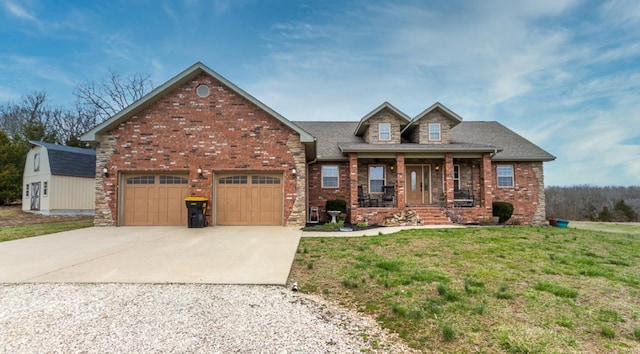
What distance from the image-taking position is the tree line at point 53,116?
2114 cm

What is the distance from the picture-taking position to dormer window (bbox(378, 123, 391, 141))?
1543 cm

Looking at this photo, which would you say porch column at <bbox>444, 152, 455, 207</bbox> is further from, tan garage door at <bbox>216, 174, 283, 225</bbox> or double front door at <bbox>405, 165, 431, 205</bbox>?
tan garage door at <bbox>216, 174, 283, 225</bbox>

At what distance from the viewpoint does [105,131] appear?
39.4ft

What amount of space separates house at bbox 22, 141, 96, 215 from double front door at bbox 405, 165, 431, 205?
1993cm

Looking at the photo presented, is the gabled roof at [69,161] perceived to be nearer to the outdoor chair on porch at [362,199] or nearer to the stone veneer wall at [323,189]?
the stone veneer wall at [323,189]

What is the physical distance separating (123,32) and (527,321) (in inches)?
929

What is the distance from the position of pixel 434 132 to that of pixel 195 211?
12.1 m

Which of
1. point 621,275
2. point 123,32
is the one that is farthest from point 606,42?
point 123,32

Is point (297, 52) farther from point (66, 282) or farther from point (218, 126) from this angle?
point (66, 282)

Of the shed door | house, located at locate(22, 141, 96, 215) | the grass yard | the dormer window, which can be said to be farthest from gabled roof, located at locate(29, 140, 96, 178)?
the grass yard

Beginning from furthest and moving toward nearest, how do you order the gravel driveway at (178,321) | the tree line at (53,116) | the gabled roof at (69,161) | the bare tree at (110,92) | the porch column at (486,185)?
the bare tree at (110,92) < the tree line at (53,116) < the gabled roof at (69,161) < the porch column at (486,185) < the gravel driveway at (178,321)

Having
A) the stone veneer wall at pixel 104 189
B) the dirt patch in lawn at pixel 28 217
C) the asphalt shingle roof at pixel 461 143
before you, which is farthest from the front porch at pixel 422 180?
the dirt patch in lawn at pixel 28 217

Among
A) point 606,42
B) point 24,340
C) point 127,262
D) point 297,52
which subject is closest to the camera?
point 24,340

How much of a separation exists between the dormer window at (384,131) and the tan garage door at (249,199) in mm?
6227
